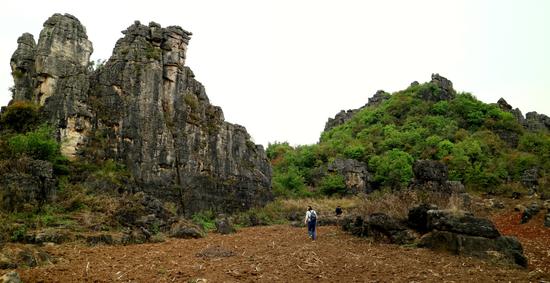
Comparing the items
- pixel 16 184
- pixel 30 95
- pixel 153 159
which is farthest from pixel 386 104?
pixel 16 184

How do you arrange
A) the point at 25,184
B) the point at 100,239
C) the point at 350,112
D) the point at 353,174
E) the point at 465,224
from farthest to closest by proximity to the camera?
the point at 350,112 < the point at 353,174 < the point at 25,184 < the point at 100,239 < the point at 465,224

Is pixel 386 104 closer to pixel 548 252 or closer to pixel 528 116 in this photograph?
pixel 528 116

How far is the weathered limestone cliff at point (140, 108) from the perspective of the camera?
27.4 m

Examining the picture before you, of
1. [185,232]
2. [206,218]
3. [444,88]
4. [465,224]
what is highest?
[444,88]

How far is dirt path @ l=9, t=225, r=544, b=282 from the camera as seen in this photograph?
11.1 m

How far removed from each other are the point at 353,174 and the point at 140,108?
28658mm

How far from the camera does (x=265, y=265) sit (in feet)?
43.0

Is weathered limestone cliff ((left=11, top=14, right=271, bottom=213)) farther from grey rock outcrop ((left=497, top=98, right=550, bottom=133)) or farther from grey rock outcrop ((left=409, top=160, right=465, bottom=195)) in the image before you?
grey rock outcrop ((left=497, top=98, right=550, bottom=133))

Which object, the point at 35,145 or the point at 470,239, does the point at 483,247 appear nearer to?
the point at 470,239

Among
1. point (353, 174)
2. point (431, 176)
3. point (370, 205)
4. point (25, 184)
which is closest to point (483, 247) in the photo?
point (370, 205)

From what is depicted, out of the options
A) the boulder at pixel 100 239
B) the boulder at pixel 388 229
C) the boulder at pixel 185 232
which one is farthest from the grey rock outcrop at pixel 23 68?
the boulder at pixel 388 229

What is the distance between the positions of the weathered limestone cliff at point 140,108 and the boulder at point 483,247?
19.3 metres

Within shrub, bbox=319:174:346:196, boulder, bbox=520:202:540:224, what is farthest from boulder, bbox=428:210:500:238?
shrub, bbox=319:174:346:196

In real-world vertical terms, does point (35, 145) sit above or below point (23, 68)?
below
